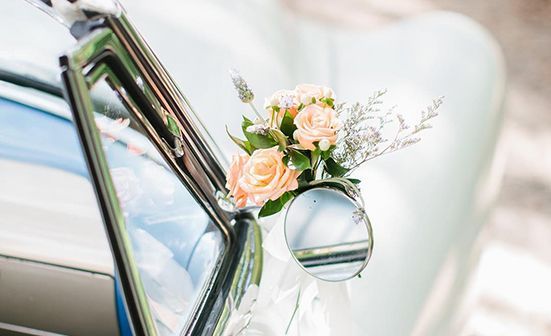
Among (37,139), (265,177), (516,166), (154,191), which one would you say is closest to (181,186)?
(154,191)

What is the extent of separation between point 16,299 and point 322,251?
1.52 feet

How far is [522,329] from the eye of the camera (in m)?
1.64

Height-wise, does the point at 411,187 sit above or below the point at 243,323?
below

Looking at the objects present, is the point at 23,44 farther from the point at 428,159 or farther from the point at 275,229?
the point at 428,159

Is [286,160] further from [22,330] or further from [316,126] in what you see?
[22,330]

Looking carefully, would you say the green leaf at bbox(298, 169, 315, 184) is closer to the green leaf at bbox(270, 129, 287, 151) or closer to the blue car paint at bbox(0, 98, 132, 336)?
the green leaf at bbox(270, 129, 287, 151)

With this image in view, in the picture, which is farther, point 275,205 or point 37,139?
point 37,139

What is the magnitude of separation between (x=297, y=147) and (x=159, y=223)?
229 mm

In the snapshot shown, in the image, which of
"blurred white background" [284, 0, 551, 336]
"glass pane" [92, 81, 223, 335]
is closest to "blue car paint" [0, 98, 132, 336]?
"glass pane" [92, 81, 223, 335]

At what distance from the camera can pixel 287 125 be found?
0.87 metres

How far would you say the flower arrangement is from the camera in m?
0.84

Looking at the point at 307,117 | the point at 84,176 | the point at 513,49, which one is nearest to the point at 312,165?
the point at 307,117

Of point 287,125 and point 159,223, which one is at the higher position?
point 287,125

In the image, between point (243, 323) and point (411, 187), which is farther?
point (411, 187)
